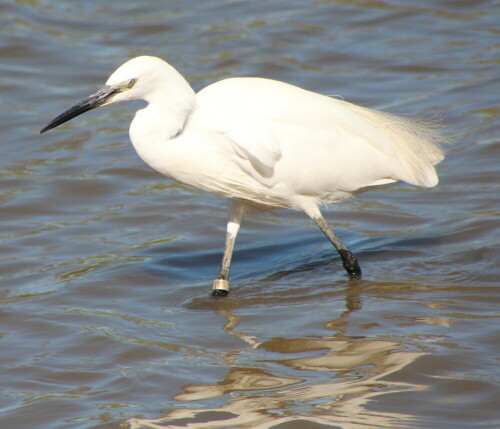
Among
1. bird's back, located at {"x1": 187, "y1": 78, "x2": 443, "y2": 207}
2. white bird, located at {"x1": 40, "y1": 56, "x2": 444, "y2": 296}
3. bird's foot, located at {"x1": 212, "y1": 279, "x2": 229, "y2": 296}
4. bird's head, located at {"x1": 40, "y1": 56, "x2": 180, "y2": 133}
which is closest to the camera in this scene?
bird's head, located at {"x1": 40, "y1": 56, "x2": 180, "y2": 133}

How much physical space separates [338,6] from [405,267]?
7.82 meters

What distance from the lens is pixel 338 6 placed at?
44.9 feet

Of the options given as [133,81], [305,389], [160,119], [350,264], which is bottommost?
[305,389]

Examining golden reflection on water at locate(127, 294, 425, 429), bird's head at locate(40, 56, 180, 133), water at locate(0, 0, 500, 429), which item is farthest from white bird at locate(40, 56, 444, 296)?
golden reflection on water at locate(127, 294, 425, 429)

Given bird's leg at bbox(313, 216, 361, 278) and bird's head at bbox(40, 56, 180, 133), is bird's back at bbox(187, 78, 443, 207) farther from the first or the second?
→ bird's head at bbox(40, 56, 180, 133)

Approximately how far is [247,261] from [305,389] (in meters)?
2.64

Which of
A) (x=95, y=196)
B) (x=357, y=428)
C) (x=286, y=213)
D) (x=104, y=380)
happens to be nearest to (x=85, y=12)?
(x=95, y=196)

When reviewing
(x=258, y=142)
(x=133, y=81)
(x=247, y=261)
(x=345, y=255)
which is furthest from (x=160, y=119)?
(x=247, y=261)

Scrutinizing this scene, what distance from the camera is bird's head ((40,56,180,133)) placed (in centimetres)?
567

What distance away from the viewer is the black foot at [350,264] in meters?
6.43

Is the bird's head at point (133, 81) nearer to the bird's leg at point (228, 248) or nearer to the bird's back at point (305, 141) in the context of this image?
the bird's back at point (305, 141)

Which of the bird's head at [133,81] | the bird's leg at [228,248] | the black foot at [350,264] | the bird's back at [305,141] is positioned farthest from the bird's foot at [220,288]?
the bird's head at [133,81]

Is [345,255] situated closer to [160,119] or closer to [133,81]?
[160,119]

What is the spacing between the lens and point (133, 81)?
18.7ft
